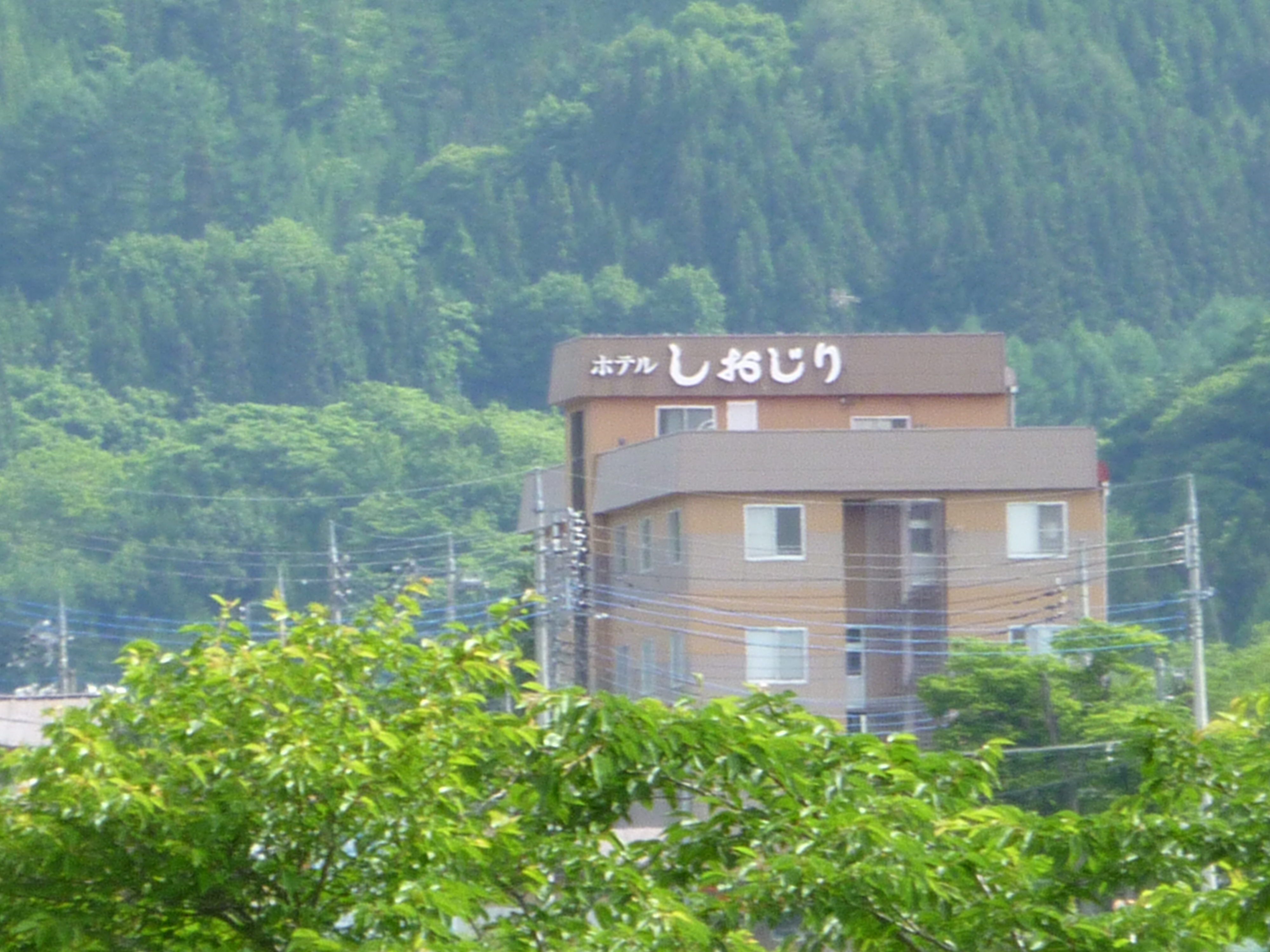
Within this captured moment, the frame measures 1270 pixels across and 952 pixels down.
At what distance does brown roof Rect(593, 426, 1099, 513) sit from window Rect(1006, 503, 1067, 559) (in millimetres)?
379

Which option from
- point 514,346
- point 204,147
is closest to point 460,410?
point 514,346

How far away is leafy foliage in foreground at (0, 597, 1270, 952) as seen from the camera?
27.2ft

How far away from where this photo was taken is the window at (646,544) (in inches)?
1853

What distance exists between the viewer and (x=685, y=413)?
49.8 m

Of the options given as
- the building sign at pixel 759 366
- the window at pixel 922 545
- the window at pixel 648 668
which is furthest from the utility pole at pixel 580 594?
the window at pixel 922 545

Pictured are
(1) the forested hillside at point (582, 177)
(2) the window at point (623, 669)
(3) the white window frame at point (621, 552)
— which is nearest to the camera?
(2) the window at point (623, 669)

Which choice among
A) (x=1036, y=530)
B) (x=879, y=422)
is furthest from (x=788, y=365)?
(x=1036, y=530)

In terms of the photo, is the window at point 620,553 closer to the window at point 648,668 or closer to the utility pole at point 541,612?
the window at point 648,668

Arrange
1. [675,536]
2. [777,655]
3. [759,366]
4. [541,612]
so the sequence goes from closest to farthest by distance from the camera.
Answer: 1. [541,612]
2. [777,655]
3. [675,536]
4. [759,366]

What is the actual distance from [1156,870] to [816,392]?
1642 inches

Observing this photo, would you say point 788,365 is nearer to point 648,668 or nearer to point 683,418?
point 683,418

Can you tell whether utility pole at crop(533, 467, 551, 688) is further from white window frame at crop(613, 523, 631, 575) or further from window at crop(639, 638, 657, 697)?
white window frame at crop(613, 523, 631, 575)

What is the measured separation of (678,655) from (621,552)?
4.55 m

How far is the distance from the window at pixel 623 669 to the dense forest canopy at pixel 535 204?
63.2m
